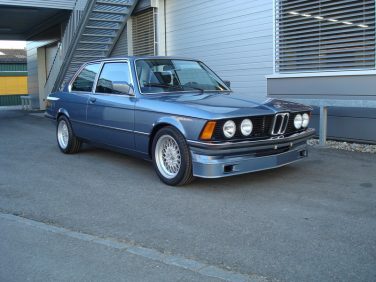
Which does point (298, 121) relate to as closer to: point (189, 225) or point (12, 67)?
point (189, 225)

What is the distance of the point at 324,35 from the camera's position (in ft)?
30.2

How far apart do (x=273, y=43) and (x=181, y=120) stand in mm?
5369

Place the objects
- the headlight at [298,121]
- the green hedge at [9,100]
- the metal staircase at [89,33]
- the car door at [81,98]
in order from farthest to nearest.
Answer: the green hedge at [9,100], the metal staircase at [89,33], the car door at [81,98], the headlight at [298,121]

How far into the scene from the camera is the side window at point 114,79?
6785 millimetres

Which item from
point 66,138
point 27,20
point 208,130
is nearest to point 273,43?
point 66,138

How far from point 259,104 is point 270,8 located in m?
5.10

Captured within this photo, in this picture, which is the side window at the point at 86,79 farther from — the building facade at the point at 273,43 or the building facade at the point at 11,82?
the building facade at the point at 11,82

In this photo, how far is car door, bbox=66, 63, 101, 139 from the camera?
7742 mm

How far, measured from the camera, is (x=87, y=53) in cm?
1521

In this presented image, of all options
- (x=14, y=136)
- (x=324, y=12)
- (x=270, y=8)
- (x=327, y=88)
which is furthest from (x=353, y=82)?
(x=14, y=136)

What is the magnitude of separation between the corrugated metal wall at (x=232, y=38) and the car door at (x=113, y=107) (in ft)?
13.9

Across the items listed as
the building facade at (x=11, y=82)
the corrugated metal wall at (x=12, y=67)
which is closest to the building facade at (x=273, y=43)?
the building facade at (x=11, y=82)

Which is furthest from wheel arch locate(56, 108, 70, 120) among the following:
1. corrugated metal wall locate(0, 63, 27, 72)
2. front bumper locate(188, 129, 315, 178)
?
corrugated metal wall locate(0, 63, 27, 72)

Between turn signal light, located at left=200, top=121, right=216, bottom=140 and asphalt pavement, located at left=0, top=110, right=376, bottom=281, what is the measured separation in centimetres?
69
